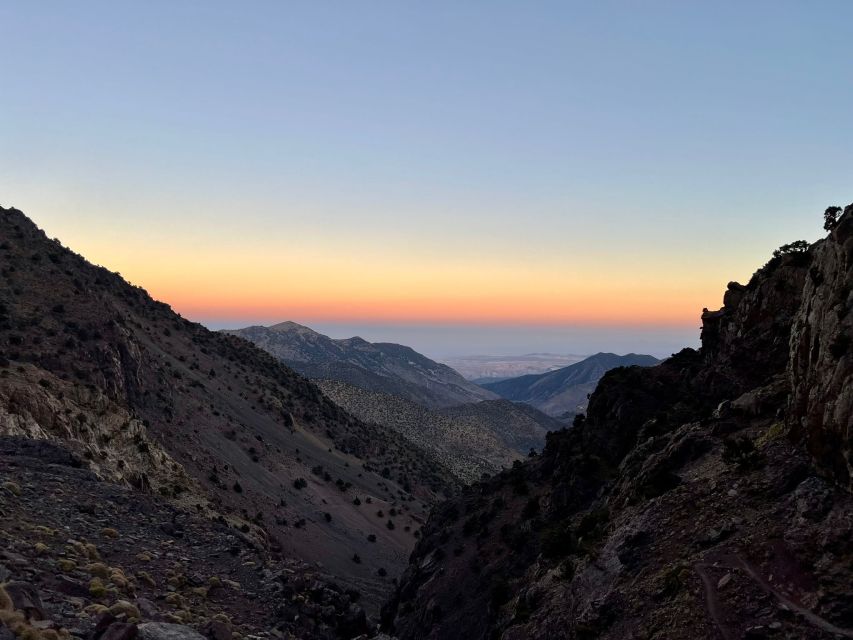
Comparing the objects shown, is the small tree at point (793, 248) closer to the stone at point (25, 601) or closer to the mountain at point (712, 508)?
the mountain at point (712, 508)

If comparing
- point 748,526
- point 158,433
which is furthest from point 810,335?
point 158,433

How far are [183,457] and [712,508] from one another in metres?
48.5

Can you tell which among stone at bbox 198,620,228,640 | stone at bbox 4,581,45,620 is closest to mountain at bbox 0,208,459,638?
stone at bbox 198,620,228,640

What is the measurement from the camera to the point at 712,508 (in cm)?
1958

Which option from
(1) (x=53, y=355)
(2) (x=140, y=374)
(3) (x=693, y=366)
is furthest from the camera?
(2) (x=140, y=374)

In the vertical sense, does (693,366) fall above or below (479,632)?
above

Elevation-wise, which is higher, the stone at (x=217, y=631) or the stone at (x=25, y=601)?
the stone at (x=25, y=601)

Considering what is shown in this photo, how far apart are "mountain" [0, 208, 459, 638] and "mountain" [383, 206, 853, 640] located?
8863mm

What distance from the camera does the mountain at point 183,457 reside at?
21.1m

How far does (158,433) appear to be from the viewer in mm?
54719

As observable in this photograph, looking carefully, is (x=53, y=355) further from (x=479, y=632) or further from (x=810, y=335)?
(x=810, y=335)

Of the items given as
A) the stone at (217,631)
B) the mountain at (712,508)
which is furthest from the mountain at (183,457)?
the mountain at (712,508)

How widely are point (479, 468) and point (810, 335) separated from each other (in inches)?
4395

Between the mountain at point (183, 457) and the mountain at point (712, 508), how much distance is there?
8.86 metres
